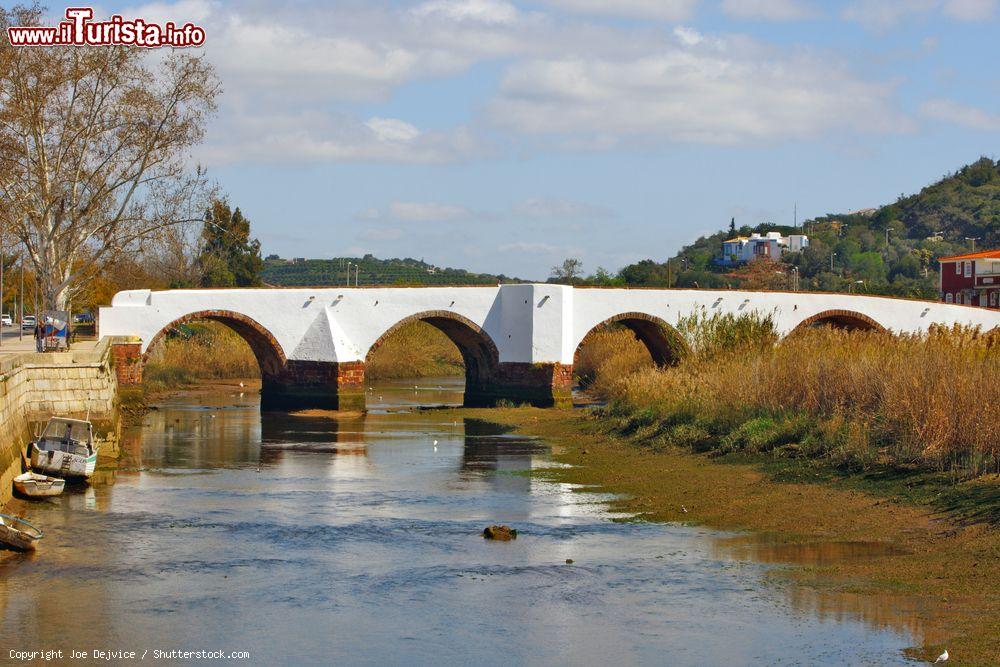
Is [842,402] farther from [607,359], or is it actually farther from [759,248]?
[759,248]

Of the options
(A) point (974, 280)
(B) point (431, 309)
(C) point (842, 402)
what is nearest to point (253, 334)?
(B) point (431, 309)

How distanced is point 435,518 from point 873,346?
13113mm

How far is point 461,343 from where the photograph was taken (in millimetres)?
48438

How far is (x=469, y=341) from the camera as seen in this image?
47.2 metres

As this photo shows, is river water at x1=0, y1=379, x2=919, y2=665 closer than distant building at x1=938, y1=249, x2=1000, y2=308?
Yes

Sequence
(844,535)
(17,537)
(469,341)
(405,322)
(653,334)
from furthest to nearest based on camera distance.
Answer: (653,334), (469,341), (405,322), (844,535), (17,537)

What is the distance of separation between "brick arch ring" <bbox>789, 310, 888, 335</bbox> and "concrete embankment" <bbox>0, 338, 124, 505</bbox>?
30.1 meters

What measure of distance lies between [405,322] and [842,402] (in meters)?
22.5

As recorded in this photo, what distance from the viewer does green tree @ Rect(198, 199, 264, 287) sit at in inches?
2933

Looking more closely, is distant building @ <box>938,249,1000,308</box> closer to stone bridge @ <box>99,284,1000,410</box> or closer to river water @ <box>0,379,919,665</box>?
stone bridge @ <box>99,284,1000,410</box>

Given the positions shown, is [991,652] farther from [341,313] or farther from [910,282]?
[910,282]

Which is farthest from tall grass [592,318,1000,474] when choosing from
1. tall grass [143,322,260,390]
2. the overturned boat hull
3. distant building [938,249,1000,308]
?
distant building [938,249,1000,308]

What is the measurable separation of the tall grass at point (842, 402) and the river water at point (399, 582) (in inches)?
159

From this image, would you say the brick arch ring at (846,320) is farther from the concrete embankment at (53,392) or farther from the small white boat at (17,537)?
the small white boat at (17,537)
